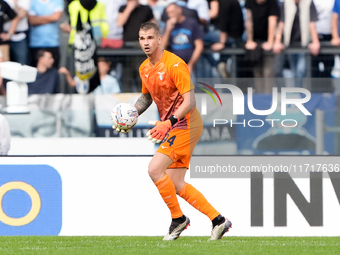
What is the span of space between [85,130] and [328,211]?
3.20 meters

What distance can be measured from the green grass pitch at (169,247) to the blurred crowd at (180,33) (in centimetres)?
301

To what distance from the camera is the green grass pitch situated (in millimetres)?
4754

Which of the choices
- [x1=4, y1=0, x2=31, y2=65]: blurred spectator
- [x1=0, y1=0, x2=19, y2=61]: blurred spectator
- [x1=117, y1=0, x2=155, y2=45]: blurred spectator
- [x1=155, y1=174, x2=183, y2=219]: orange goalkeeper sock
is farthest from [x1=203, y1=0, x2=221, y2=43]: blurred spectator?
[x1=155, y1=174, x2=183, y2=219]: orange goalkeeper sock

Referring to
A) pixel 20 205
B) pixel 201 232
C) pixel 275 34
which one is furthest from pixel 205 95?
pixel 20 205

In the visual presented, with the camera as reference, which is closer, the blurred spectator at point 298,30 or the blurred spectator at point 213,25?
the blurred spectator at point 298,30

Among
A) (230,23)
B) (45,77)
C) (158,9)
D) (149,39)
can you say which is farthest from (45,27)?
(149,39)

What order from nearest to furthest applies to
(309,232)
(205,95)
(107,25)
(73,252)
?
(73,252), (309,232), (205,95), (107,25)

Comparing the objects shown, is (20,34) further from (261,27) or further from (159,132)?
(159,132)

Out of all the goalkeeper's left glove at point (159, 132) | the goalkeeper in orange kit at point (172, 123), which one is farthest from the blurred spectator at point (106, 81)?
the goalkeeper's left glove at point (159, 132)

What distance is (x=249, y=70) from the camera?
818 cm

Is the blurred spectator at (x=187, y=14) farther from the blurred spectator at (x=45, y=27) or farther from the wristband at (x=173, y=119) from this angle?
the wristband at (x=173, y=119)

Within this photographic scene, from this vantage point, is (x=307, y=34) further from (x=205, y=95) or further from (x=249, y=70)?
(x=205, y=95)

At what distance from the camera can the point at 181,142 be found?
5426 millimetres

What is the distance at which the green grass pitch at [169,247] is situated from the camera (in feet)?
15.6
